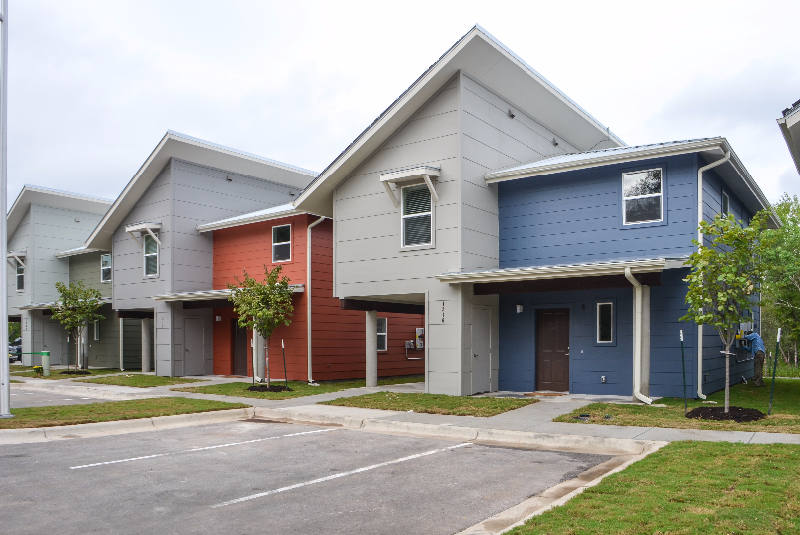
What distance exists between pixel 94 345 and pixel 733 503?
30.5 metres

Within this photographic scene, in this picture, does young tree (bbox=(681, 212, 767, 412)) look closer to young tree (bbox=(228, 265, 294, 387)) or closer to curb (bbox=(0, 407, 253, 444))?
curb (bbox=(0, 407, 253, 444))

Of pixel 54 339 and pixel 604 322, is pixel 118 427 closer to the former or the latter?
pixel 604 322

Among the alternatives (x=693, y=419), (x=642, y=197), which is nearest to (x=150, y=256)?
(x=642, y=197)

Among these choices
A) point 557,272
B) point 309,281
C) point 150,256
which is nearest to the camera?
point 557,272

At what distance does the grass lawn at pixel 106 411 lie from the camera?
40.1 feet

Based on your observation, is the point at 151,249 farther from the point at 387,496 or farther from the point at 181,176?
the point at 387,496

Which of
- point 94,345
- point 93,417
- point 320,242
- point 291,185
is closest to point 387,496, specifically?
point 93,417

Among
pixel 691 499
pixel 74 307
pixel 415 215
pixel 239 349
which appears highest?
pixel 415 215

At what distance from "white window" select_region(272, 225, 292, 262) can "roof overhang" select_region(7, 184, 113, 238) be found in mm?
16412

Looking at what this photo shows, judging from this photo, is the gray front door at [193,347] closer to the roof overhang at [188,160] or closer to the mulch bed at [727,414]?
the roof overhang at [188,160]

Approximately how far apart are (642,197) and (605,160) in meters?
1.22

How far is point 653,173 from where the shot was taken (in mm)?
15234

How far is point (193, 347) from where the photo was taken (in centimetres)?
2406

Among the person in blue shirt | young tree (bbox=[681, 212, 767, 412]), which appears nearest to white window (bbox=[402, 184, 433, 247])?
young tree (bbox=[681, 212, 767, 412])
